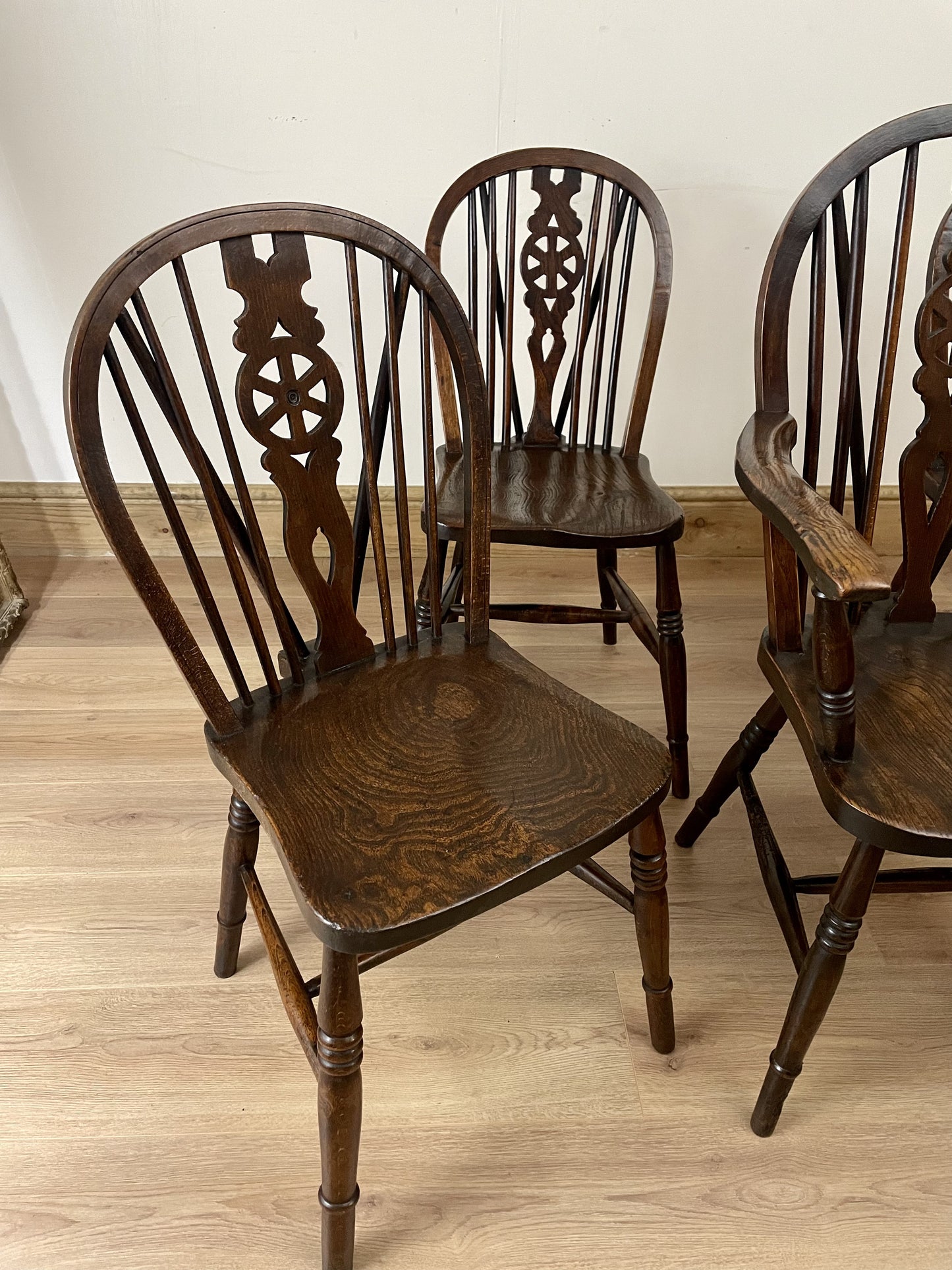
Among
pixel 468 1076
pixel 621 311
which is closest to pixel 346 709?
pixel 468 1076

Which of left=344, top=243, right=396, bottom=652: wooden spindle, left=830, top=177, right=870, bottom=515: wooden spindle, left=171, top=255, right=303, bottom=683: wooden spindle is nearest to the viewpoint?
left=171, top=255, right=303, bottom=683: wooden spindle

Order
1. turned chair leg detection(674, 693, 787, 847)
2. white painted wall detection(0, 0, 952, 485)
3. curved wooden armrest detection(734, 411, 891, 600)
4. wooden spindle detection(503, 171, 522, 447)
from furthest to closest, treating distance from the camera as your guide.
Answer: white painted wall detection(0, 0, 952, 485) < wooden spindle detection(503, 171, 522, 447) < turned chair leg detection(674, 693, 787, 847) < curved wooden armrest detection(734, 411, 891, 600)

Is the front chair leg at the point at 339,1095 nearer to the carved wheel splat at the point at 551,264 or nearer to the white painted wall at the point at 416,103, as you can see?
the carved wheel splat at the point at 551,264

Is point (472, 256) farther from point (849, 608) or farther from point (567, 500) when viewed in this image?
point (849, 608)

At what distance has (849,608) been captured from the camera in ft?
3.88

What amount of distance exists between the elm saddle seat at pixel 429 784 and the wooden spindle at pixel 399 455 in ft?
0.23

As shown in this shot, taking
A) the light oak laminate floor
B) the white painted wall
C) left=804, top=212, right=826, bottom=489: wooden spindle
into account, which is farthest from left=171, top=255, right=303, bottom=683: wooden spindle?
the white painted wall

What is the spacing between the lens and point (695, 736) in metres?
1.71

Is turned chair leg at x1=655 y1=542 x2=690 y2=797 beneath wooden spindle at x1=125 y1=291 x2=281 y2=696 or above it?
beneath

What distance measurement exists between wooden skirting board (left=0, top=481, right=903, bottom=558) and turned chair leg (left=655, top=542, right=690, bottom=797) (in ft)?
2.65

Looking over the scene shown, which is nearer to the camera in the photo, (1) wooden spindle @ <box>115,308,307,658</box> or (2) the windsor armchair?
(1) wooden spindle @ <box>115,308,307,658</box>

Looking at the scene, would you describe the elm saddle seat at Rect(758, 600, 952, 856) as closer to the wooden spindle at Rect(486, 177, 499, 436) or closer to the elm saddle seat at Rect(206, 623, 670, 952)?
the elm saddle seat at Rect(206, 623, 670, 952)

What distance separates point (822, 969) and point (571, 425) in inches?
39.7

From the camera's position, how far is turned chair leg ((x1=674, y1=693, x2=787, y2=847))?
1.21 metres
